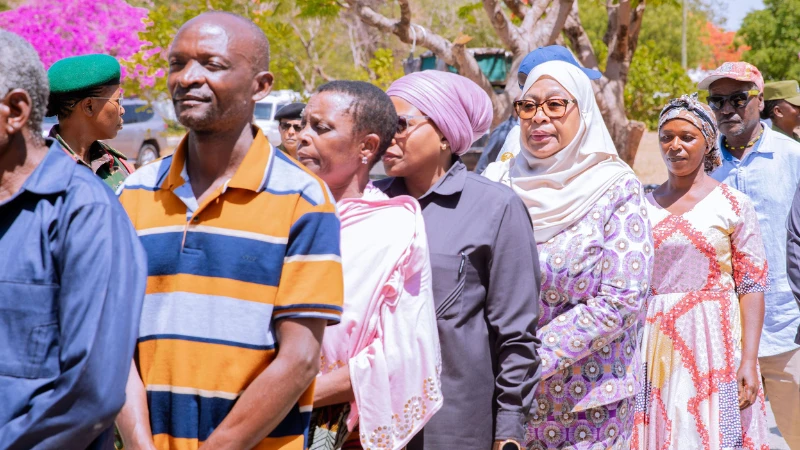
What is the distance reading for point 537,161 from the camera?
3812 millimetres

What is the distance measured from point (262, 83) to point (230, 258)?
47 cm

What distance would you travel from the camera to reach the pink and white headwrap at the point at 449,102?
3297mm

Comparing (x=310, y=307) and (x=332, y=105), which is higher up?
(x=332, y=105)

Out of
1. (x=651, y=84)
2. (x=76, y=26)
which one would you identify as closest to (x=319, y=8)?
(x=651, y=84)

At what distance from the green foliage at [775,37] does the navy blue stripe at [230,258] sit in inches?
1259

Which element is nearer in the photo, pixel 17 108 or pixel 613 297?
pixel 17 108

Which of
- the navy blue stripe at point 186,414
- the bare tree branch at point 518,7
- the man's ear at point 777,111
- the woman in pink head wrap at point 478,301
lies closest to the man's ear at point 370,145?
the woman in pink head wrap at point 478,301

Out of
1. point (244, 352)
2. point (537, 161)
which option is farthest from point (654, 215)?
point (244, 352)

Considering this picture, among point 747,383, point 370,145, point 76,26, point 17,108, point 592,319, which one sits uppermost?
point 76,26

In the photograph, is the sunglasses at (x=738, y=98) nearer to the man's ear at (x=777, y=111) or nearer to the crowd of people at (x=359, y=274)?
the crowd of people at (x=359, y=274)

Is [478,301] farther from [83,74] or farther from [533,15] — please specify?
[533,15]

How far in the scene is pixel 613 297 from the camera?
3.51 metres

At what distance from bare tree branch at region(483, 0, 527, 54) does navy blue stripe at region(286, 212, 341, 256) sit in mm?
7796

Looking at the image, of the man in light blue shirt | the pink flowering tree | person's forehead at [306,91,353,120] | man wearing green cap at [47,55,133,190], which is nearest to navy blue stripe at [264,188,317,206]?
person's forehead at [306,91,353,120]
